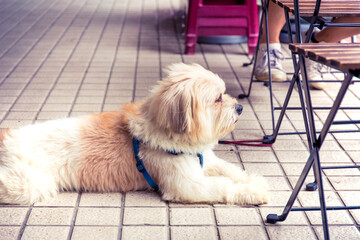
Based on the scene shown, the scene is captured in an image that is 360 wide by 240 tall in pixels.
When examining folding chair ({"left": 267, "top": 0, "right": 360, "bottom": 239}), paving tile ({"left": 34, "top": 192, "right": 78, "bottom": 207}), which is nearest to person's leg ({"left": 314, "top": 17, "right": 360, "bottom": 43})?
folding chair ({"left": 267, "top": 0, "right": 360, "bottom": 239})

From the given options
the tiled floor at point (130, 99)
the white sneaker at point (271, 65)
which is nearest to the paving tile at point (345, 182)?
the tiled floor at point (130, 99)

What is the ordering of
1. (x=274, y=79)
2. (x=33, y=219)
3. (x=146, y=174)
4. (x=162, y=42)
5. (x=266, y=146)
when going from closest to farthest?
(x=33, y=219) < (x=146, y=174) < (x=266, y=146) < (x=274, y=79) < (x=162, y=42)

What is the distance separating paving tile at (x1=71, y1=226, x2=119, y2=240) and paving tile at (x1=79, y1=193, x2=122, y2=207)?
0.26 metres

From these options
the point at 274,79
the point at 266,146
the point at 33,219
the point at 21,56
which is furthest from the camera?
the point at 21,56

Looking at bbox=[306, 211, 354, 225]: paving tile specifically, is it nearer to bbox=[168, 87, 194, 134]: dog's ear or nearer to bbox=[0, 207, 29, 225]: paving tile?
bbox=[168, 87, 194, 134]: dog's ear

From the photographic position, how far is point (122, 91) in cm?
489

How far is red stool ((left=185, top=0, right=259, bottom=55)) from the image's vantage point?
20.2ft

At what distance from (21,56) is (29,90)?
4.58 ft

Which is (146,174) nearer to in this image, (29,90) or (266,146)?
(266,146)

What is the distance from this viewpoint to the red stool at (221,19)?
616 cm

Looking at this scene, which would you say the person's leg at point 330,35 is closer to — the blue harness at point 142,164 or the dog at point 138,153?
the dog at point 138,153

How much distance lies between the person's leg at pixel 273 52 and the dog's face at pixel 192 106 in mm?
1981

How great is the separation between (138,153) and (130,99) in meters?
1.82

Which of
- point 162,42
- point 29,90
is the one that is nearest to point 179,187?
point 29,90
